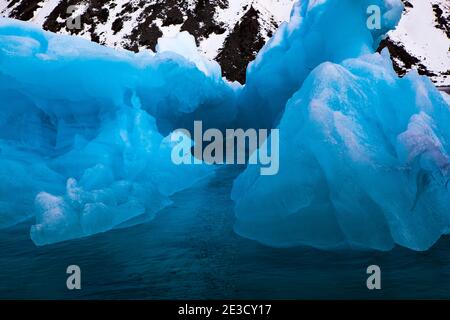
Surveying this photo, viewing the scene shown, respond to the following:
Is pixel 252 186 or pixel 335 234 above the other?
pixel 252 186

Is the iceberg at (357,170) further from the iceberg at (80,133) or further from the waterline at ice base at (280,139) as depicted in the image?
the iceberg at (80,133)

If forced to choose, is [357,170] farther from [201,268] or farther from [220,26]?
[220,26]

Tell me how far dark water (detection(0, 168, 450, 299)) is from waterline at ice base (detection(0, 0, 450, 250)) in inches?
13.9

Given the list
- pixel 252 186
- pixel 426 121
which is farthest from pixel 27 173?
pixel 426 121

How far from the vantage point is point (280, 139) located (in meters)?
6.63

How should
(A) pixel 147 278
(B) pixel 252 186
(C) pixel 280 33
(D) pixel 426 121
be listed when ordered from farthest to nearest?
(C) pixel 280 33, (B) pixel 252 186, (D) pixel 426 121, (A) pixel 147 278

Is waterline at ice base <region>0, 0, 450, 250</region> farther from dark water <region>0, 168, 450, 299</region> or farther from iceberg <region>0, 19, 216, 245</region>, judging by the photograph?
dark water <region>0, 168, 450, 299</region>

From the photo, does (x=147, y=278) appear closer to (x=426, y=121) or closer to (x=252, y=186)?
(x=252, y=186)

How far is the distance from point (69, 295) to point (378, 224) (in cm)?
325

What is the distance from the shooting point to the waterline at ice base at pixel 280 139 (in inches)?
226

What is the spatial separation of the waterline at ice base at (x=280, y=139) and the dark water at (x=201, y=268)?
353 millimetres

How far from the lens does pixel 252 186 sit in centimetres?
657

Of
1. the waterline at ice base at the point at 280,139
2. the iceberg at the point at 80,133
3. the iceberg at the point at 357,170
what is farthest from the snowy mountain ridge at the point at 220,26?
the iceberg at the point at 357,170

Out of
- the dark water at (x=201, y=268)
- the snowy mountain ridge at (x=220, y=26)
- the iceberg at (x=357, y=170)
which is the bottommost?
the dark water at (x=201, y=268)
